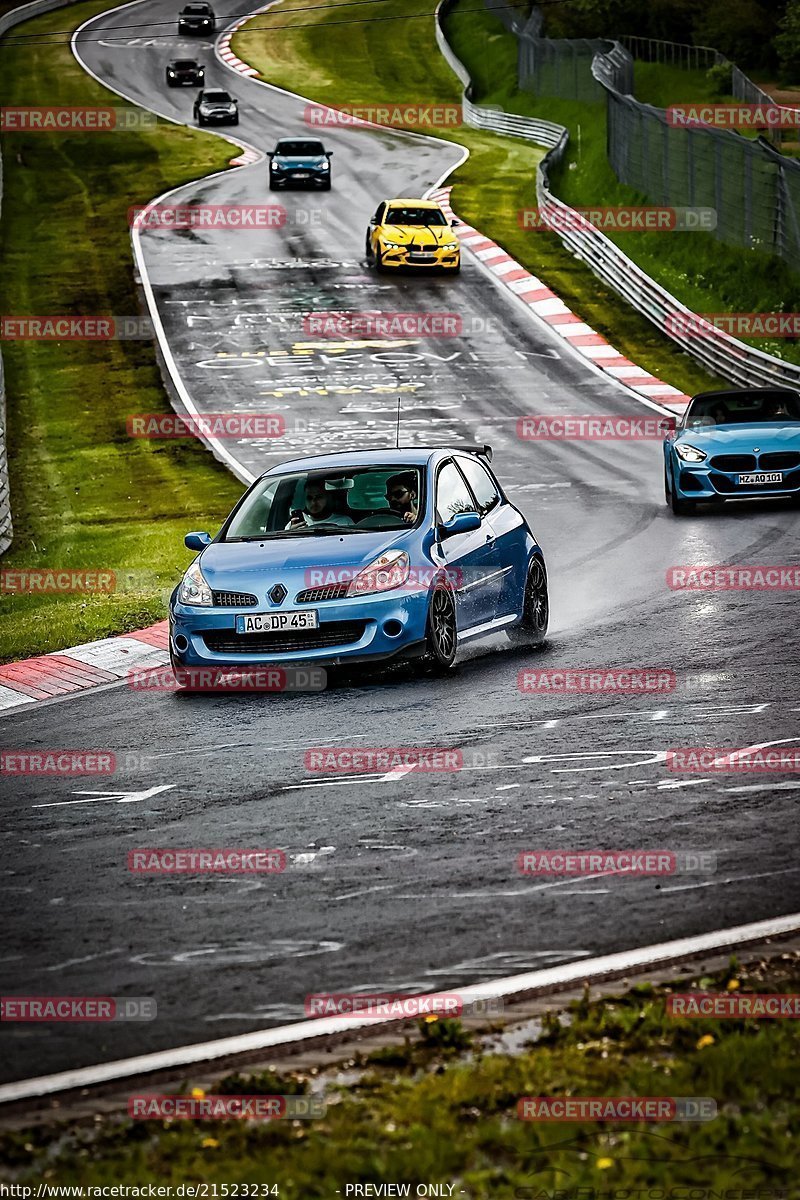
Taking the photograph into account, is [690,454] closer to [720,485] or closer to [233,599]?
[720,485]

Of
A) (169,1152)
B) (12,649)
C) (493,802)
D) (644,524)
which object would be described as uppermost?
(169,1152)

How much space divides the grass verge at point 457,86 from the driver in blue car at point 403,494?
61.7 ft

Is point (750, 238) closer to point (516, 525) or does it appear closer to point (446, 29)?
point (516, 525)

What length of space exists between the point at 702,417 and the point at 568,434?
6.91 meters

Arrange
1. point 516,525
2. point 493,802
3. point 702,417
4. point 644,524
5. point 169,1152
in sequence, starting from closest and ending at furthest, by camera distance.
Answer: point 169,1152 → point 493,802 → point 516,525 → point 644,524 → point 702,417

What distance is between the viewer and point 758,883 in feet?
23.2

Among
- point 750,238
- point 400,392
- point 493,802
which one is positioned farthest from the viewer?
point 750,238

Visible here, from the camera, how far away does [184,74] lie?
72.7m

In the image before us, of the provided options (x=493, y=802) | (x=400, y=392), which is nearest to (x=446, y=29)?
(x=400, y=392)

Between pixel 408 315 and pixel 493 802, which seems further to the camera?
pixel 408 315

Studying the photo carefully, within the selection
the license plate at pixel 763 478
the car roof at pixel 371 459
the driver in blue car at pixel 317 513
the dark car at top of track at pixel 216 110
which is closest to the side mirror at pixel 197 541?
the driver in blue car at pixel 317 513

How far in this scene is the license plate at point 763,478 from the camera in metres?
19.1

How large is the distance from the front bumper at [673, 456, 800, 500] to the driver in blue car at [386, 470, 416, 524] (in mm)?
6894

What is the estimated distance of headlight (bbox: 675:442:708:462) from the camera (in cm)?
1920
